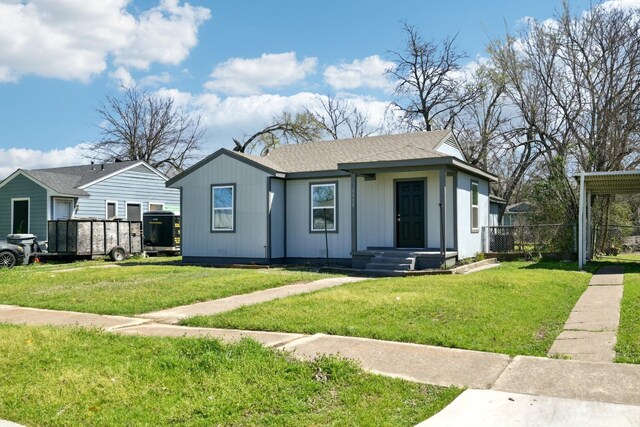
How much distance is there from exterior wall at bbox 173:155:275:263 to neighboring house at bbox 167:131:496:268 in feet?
0.10

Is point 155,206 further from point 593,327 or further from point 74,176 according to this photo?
point 593,327

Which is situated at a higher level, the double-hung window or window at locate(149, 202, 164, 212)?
window at locate(149, 202, 164, 212)

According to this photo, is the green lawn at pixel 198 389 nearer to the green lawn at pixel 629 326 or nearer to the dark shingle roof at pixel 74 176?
the green lawn at pixel 629 326

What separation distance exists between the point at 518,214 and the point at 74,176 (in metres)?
20.6

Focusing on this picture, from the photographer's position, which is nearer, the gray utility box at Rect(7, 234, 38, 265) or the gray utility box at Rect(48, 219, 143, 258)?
the gray utility box at Rect(7, 234, 38, 265)

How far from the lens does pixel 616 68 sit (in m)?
21.1

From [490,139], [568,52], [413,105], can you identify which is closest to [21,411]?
[568,52]

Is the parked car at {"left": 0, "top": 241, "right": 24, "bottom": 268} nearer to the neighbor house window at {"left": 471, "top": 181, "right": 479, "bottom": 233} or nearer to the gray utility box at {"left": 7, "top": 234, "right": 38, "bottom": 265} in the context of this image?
the gray utility box at {"left": 7, "top": 234, "right": 38, "bottom": 265}

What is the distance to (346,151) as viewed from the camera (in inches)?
726

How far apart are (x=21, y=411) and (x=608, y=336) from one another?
6104 mm

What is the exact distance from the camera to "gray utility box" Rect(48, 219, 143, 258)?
20766mm

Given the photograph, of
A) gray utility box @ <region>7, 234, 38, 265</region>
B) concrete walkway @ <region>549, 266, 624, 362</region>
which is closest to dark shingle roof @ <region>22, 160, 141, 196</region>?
gray utility box @ <region>7, 234, 38, 265</region>

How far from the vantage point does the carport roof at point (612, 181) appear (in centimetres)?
1485

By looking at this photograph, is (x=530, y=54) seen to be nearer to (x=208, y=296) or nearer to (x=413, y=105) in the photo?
(x=413, y=105)
